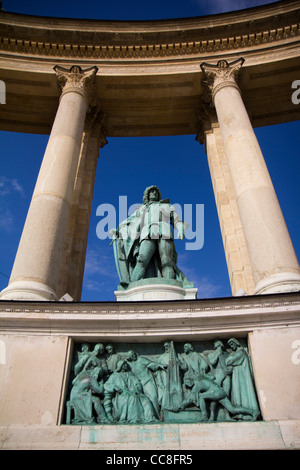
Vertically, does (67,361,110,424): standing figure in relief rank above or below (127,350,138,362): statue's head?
below

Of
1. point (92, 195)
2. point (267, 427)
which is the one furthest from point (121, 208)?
point (267, 427)

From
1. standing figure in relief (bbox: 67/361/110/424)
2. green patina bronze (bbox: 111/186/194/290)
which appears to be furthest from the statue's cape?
standing figure in relief (bbox: 67/361/110/424)

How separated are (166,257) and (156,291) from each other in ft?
6.88

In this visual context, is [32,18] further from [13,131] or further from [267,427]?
[267,427]

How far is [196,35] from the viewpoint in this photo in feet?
67.3

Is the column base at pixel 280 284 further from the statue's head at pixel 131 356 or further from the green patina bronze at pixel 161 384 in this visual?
the statue's head at pixel 131 356

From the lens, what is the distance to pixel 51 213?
12906mm

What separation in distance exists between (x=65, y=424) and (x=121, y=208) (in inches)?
463

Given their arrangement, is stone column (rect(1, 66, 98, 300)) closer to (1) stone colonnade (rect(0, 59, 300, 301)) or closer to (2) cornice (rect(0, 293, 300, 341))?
(1) stone colonnade (rect(0, 59, 300, 301))

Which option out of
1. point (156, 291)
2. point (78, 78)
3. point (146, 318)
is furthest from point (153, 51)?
point (146, 318)

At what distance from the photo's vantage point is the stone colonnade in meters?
11.4

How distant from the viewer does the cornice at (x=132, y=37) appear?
20.2 meters

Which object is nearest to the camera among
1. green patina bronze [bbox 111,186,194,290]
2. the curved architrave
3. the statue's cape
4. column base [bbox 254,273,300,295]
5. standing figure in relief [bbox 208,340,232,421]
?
standing figure in relief [bbox 208,340,232,421]

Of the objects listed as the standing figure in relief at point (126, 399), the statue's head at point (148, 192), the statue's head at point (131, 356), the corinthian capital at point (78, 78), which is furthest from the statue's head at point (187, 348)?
the corinthian capital at point (78, 78)
